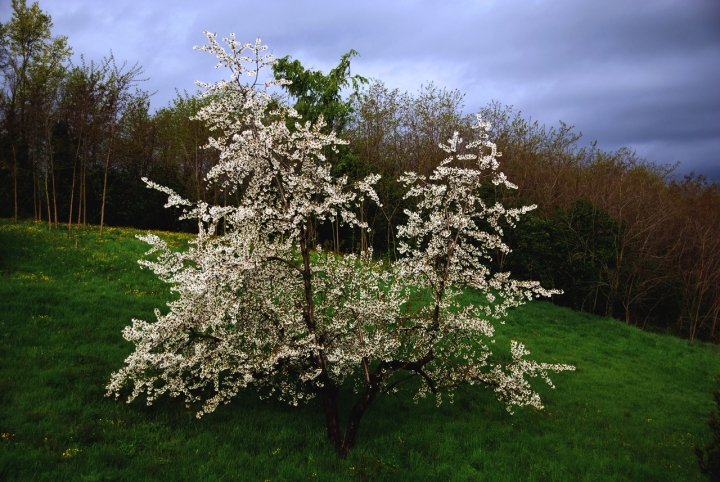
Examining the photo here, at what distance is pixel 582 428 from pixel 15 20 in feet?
123

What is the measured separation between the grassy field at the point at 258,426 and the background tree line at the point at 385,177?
9353 millimetres

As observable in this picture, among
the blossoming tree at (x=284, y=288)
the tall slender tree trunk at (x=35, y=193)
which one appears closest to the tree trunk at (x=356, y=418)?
the blossoming tree at (x=284, y=288)

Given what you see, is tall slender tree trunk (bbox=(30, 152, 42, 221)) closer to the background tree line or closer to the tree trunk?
the background tree line

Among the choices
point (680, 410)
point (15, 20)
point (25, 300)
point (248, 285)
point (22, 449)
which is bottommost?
point (680, 410)

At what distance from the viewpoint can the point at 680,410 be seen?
A: 11820 mm

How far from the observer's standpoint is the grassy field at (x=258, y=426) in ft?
21.2

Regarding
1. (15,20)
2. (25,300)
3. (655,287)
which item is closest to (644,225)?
(655,287)

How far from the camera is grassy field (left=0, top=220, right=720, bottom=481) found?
6.46 metres

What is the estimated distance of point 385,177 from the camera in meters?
26.5

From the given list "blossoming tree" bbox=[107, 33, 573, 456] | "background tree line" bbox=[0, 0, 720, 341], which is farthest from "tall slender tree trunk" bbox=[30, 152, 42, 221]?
"blossoming tree" bbox=[107, 33, 573, 456]

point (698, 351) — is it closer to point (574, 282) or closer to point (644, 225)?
point (574, 282)

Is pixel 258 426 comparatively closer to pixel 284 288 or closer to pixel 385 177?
pixel 284 288

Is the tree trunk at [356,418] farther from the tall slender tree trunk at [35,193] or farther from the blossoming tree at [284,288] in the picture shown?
the tall slender tree trunk at [35,193]

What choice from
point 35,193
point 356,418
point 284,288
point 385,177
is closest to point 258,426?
point 356,418
